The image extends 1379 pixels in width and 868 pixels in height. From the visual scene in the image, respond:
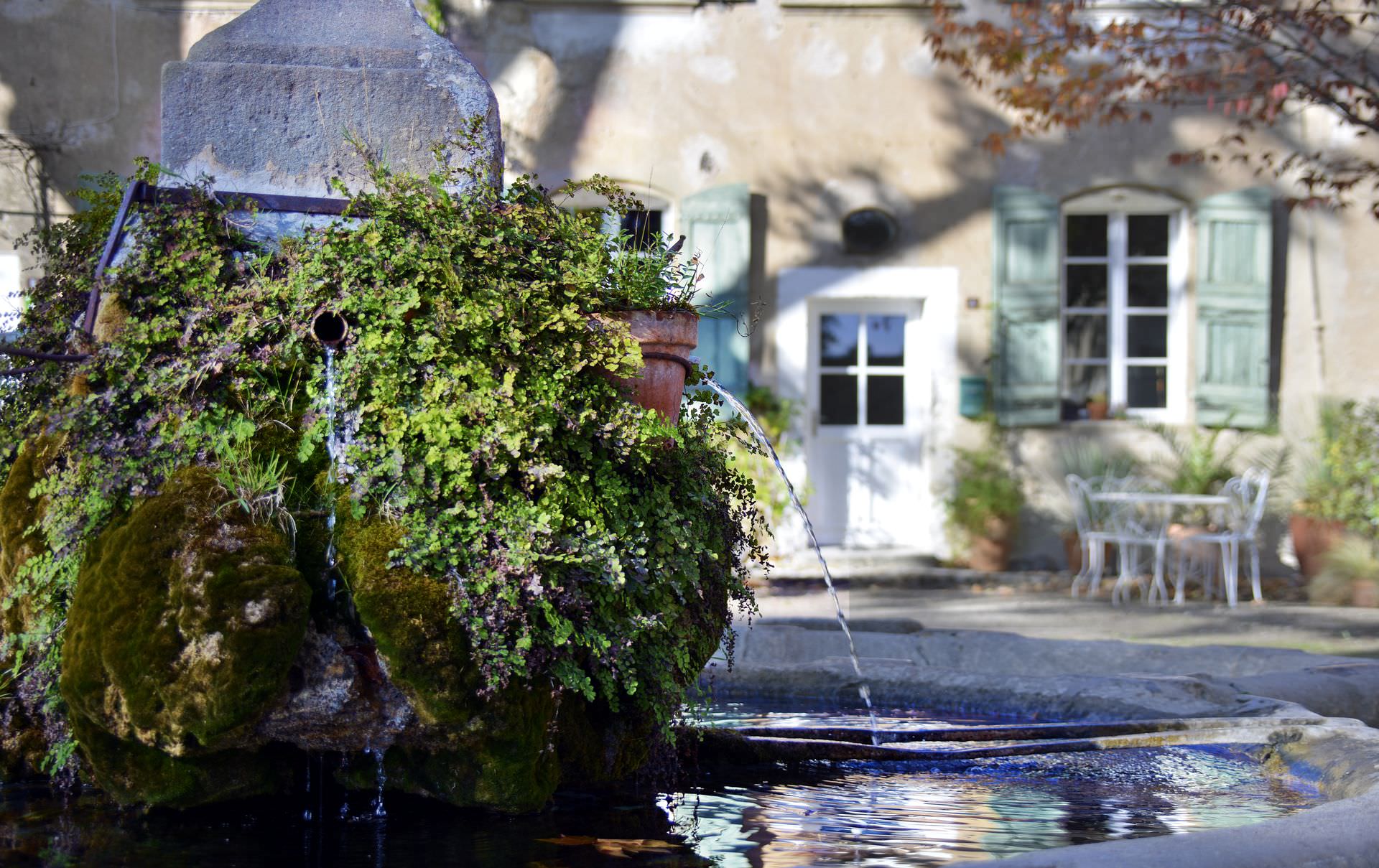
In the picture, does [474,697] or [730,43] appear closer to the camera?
[474,697]

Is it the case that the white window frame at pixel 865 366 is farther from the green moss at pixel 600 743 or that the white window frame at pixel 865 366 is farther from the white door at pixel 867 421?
the green moss at pixel 600 743

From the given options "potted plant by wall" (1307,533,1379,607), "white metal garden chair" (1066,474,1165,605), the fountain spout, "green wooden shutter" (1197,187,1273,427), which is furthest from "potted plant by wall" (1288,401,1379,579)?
the fountain spout

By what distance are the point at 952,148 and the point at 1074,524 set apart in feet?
9.81

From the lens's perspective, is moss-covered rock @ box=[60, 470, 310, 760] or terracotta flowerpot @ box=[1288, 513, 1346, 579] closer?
moss-covered rock @ box=[60, 470, 310, 760]

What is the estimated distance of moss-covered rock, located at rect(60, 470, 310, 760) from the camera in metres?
2.35

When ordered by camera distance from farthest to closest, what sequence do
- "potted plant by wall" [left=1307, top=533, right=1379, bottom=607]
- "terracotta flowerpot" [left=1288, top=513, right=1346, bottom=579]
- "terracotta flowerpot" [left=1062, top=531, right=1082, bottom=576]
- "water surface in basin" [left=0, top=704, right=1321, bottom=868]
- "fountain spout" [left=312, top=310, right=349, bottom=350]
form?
1. "terracotta flowerpot" [left=1062, top=531, right=1082, bottom=576]
2. "terracotta flowerpot" [left=1288, top=513, right=1346, bottom=579]
3. "potted plant by wall" [left=1307, top=533, right=1379, bottom=607]
4. "fountain spout" [left=312, top=310, right=349, bottom=350]
5. "water surface in basin" [left=0, top=704, right=1321, bottom=868]

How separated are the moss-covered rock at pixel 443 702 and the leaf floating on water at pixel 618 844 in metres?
0.10

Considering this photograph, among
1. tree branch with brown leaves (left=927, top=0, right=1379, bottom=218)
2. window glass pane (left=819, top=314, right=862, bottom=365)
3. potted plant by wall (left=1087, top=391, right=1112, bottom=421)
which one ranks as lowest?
potted plant by wall (left=1087, top=391, right=1112, bottom=421)

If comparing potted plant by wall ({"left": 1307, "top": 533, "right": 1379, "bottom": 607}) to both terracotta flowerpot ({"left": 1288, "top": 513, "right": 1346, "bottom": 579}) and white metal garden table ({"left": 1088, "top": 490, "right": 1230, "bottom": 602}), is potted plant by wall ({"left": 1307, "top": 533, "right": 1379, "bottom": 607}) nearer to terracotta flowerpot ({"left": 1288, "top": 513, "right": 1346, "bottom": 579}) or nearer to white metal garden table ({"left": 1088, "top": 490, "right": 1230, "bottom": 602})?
terracotta flowerpot ({"left": 1288, "top": 513, "right": 1346, "bottom": 579})

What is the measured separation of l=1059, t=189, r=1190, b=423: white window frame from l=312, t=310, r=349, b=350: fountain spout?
8257 millimetres

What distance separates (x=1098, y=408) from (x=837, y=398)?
1.98m

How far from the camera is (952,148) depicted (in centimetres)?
1027

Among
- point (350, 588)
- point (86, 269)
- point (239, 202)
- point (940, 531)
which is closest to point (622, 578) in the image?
point (350, 588)

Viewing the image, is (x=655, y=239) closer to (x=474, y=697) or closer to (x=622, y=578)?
Answer: (x=622, y=578)
